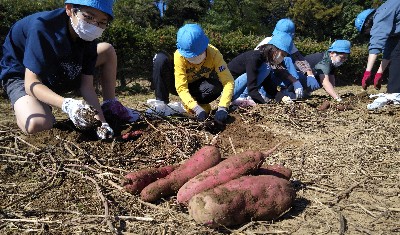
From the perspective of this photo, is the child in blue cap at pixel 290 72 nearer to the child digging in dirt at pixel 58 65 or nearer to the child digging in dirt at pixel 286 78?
the child digging in dirt at pixel 286 78

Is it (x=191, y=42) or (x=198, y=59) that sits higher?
(x=191, y=42)

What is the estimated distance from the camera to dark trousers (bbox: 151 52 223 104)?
383 centimetres

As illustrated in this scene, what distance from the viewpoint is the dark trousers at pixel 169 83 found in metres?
3.83

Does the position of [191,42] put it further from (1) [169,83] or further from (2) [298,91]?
(2) [298,91]

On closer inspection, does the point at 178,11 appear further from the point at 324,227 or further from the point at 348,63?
the point at 324,227

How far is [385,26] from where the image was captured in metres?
4.38

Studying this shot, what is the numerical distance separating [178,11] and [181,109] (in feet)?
74.3

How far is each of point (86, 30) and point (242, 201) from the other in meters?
1.85

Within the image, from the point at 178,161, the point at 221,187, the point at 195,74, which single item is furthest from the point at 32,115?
the point at 221,187

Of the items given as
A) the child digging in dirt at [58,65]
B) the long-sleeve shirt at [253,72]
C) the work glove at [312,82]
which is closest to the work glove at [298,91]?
the work glove at [312,82]

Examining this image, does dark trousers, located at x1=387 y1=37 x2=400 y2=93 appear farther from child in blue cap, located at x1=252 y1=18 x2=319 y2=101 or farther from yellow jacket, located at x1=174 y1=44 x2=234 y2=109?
yellow jacket, located at x1=174 y1=44 x2=234 y2=109

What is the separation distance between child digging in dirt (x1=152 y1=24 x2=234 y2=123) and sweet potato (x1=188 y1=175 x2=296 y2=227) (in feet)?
5.15

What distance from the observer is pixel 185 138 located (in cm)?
276

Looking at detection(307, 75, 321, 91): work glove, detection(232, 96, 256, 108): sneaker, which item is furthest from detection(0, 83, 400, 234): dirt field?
detection(307, 75, 321, 91): work glove
